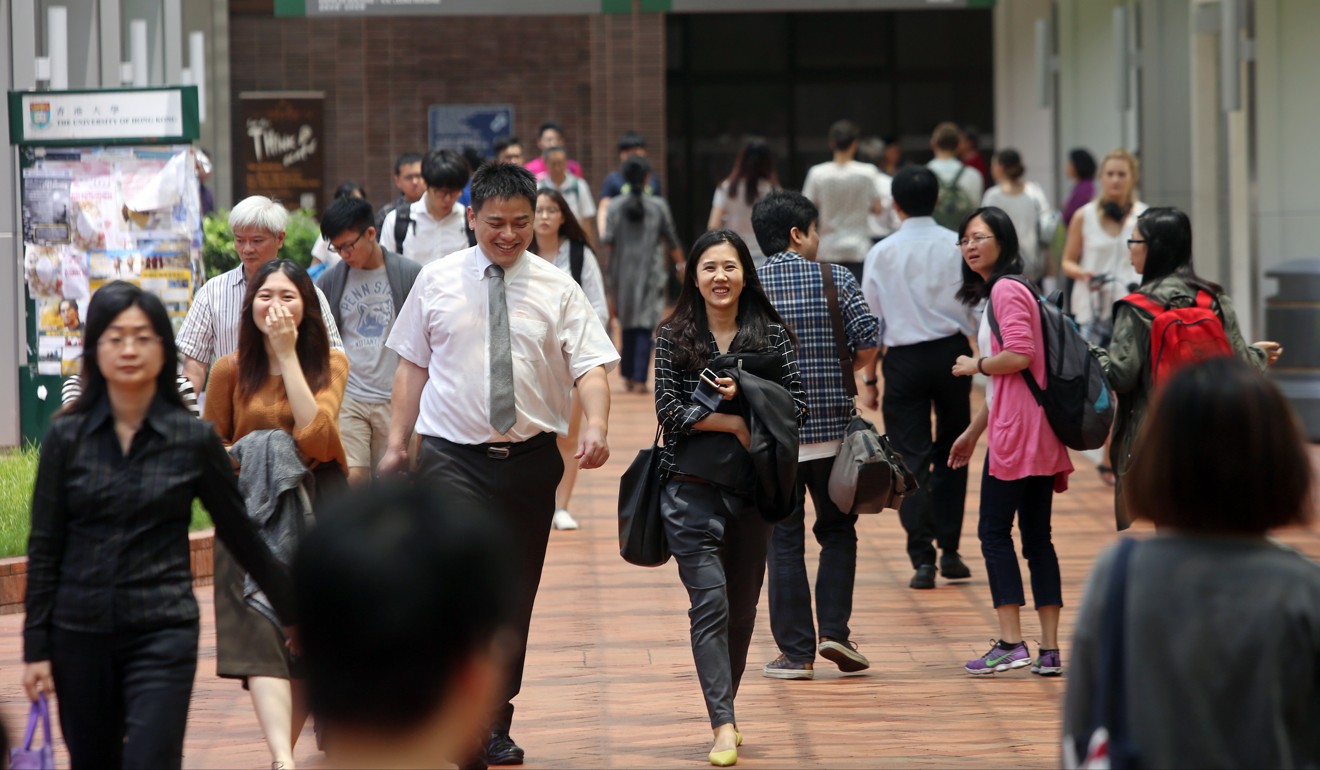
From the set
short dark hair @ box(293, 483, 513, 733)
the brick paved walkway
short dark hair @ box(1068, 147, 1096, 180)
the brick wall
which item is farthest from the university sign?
the brick wall

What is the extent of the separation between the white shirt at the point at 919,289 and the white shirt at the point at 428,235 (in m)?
2.01

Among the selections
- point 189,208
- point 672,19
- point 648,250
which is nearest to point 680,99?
point 672,19

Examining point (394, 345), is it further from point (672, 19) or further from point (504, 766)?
point (672, 19)

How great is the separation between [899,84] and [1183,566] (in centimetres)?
2112

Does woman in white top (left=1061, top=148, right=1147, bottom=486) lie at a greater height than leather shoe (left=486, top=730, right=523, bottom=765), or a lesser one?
greater

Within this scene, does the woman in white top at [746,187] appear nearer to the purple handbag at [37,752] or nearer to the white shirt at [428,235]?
the white shirt at [428,235]

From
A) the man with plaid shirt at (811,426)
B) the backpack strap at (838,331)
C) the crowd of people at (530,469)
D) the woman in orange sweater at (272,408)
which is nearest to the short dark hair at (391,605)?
the crowd of people at (530,469)

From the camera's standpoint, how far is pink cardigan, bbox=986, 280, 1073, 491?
6.67m

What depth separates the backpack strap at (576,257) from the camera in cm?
947

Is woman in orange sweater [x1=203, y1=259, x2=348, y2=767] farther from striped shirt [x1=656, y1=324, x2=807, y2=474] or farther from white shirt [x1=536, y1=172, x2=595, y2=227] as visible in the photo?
white shirt [x1=536, y1=172, x2=595, y2=227]

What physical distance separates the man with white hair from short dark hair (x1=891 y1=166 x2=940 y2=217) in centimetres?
309

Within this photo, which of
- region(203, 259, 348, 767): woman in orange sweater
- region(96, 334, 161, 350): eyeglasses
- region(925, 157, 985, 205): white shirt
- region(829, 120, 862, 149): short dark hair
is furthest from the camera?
region(925, 157, 985, 205): white shirt

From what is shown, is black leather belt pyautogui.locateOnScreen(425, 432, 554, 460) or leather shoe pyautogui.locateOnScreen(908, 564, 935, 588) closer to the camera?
black leather belt pyautogui.locateOnScreen(425, 432, 554, 460)

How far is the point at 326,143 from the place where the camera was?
883 inches
